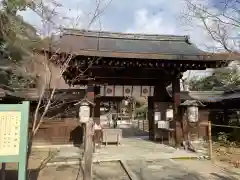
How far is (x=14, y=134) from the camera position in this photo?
156 inches

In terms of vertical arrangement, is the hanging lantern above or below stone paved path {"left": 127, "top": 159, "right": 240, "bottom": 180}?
above

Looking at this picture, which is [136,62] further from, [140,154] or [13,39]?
[13,39]

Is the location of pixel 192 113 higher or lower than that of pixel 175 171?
higher

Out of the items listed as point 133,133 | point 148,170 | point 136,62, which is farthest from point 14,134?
point 133,133

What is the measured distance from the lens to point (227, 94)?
1702 cm

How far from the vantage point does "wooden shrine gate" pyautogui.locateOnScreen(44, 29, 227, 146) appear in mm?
9922

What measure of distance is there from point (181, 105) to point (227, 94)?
7138 millimetres

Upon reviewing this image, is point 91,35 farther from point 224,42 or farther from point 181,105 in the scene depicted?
point 224,42

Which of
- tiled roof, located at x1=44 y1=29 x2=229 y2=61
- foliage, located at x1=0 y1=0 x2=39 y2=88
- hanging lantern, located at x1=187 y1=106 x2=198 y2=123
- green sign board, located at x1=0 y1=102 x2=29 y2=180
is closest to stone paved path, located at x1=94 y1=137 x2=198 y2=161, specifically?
hanging lantern, located at x1=187 y1=106 x2=198 y2=123

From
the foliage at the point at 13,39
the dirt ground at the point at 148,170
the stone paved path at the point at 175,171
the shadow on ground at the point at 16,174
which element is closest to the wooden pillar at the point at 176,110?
the dirt ground at the point at 148,170

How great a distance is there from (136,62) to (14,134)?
23.0 feet

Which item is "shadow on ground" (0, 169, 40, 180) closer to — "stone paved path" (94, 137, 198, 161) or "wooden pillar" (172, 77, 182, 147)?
"stone paved path" (94, 137, 198, 161)

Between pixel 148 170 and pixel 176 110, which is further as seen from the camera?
pixel 176 110

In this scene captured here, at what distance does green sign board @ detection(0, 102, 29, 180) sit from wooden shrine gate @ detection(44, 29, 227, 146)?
3.34m
